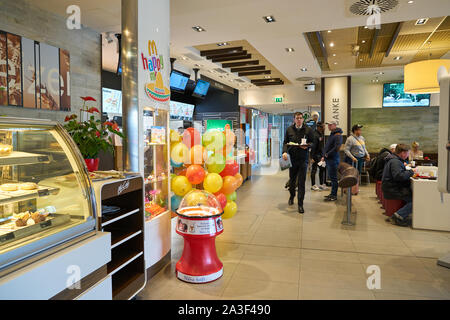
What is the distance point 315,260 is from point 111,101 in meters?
4.66

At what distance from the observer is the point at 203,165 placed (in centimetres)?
405

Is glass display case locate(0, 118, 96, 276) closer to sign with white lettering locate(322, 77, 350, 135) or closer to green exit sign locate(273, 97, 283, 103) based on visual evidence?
sign with white lettering locate(322, 77, 350, 135)

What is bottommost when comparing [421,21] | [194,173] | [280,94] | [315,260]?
[315,260]

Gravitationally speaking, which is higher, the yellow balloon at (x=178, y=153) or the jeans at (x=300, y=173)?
the yellow balloon at (x=178, y=153)

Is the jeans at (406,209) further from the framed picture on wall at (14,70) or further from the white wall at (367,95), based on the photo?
the white wall at (367,95)

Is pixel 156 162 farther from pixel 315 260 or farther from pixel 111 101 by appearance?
pixel 111 101

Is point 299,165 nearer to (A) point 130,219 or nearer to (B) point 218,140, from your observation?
(B) point 218,140

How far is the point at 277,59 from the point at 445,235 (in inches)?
200

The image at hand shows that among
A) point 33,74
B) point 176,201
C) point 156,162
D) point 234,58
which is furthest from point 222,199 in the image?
point 234,58

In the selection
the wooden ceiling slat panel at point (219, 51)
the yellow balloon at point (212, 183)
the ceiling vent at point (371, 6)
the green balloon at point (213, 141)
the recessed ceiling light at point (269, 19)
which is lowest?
the yellow balloon at point (212, 183)

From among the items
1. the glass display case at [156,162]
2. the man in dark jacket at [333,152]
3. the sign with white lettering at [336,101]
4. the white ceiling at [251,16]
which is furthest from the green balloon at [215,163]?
the sign with white lettering at [336,101]

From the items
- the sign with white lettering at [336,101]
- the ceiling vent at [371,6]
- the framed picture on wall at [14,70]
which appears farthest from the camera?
the sign with white lettering at [336,101]

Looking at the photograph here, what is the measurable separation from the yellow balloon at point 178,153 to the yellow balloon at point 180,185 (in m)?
0.23

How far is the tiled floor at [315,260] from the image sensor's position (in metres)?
2.69
